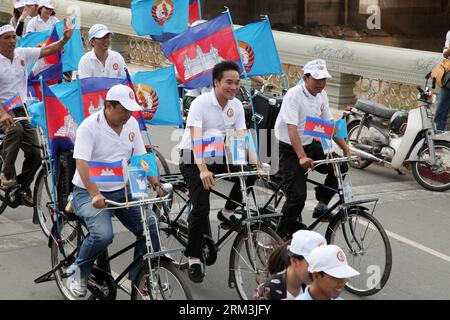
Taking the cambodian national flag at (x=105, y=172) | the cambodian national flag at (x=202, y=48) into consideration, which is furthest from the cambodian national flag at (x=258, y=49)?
the cambodian national flag at (x=105, y=172)

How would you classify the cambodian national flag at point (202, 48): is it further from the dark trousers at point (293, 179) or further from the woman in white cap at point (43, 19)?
the woman in white cap at point (43, 19)

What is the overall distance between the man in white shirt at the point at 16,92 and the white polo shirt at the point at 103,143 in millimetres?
2279

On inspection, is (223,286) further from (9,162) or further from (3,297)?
(9,162)

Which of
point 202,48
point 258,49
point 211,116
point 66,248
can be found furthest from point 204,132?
point 258,49

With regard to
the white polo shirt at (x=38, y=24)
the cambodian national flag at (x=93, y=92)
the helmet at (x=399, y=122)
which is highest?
the cambodian national flag at (x=93, y=92)

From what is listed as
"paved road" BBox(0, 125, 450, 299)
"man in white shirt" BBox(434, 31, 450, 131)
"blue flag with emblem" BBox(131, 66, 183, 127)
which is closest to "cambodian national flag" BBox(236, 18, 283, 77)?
"paved road" BBox(0, 125, 450, 299)

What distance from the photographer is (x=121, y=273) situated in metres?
6.09

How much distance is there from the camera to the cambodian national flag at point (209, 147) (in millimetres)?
6406

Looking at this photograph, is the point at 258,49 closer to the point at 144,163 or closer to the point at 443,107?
the point at 443,107

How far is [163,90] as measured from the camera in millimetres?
8125

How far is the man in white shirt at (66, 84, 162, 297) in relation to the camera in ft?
18.9

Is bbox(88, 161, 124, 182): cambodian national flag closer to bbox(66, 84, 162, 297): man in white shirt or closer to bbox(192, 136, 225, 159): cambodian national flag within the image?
bbox(66, 84, 162, 297): man in white shirt

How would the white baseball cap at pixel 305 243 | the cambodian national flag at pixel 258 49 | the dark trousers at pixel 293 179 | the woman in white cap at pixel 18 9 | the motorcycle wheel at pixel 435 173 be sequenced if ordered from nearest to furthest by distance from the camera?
the white baseball cap at pixel 305 243
the dark trousers at pixel 293 179
the cambodian national flag at pixel 258 49
the motorcycle wheel at pixel 435 173
the woman in white cap at pixel 18 9

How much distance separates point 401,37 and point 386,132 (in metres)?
29.5
